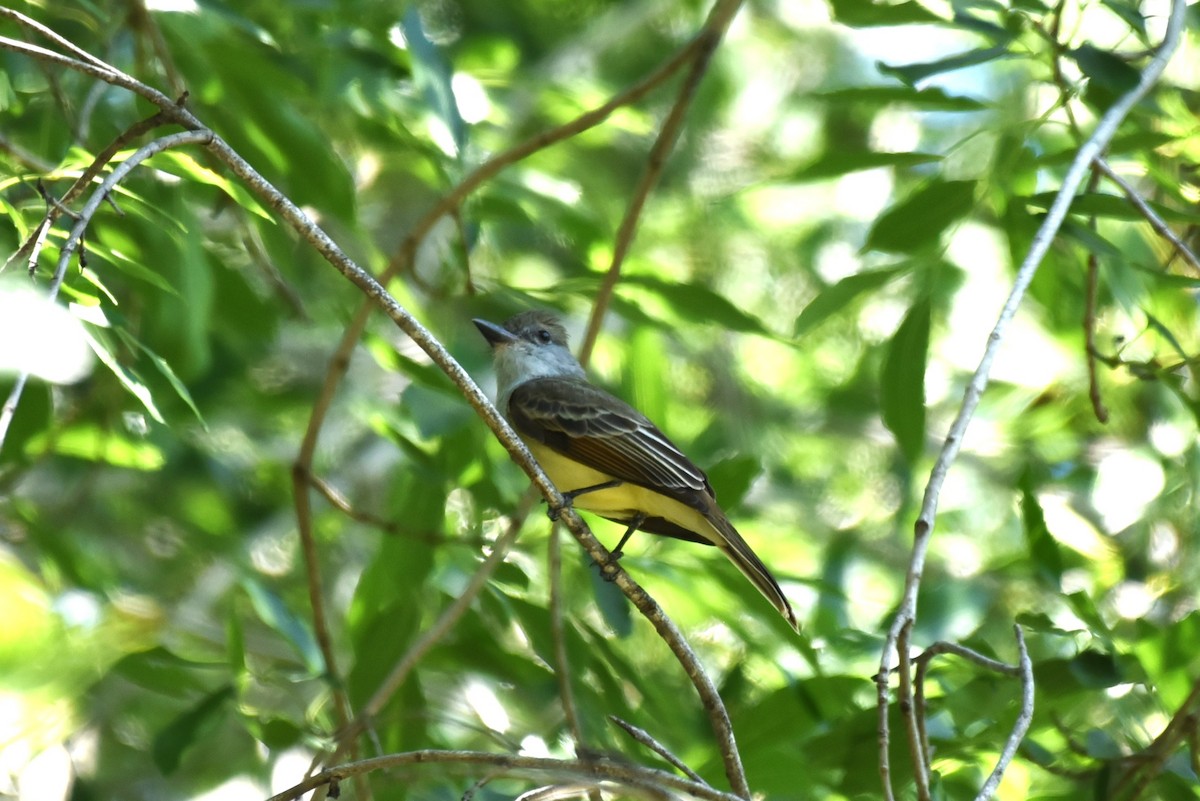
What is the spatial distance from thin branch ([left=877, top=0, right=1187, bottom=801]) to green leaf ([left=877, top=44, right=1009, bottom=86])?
1.14ft

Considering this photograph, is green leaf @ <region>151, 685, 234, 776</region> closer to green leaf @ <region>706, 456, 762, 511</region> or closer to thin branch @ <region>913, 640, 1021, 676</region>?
green leaf @ <region>706, 456, 762, 511</region>

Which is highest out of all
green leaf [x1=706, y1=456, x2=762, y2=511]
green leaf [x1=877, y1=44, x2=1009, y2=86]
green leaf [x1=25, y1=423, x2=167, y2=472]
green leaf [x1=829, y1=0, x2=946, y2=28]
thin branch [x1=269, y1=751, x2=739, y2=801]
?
green leaf [x1=829, y1=0, x2=946, y2=28]

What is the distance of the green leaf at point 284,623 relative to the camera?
3.91m

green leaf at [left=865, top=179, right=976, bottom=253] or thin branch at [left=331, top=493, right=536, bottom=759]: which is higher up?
green leaf at [left=865, top=179, right=976, bottom=253]

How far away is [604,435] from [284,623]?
4.43 feet

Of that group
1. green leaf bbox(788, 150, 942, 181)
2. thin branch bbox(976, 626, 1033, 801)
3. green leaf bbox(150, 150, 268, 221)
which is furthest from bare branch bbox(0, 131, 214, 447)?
green leaf bbox(788, 150, 942, 181)

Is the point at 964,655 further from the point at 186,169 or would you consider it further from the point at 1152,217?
the point at 186,169

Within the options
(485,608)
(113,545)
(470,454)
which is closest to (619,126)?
(470,454)

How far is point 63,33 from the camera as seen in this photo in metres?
4.52

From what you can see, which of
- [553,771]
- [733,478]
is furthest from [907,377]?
[553,771]

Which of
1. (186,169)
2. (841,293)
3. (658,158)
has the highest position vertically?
(658,158)

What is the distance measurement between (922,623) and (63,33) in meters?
3.63

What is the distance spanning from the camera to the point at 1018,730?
2.61 m

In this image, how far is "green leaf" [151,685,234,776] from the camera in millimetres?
3906
